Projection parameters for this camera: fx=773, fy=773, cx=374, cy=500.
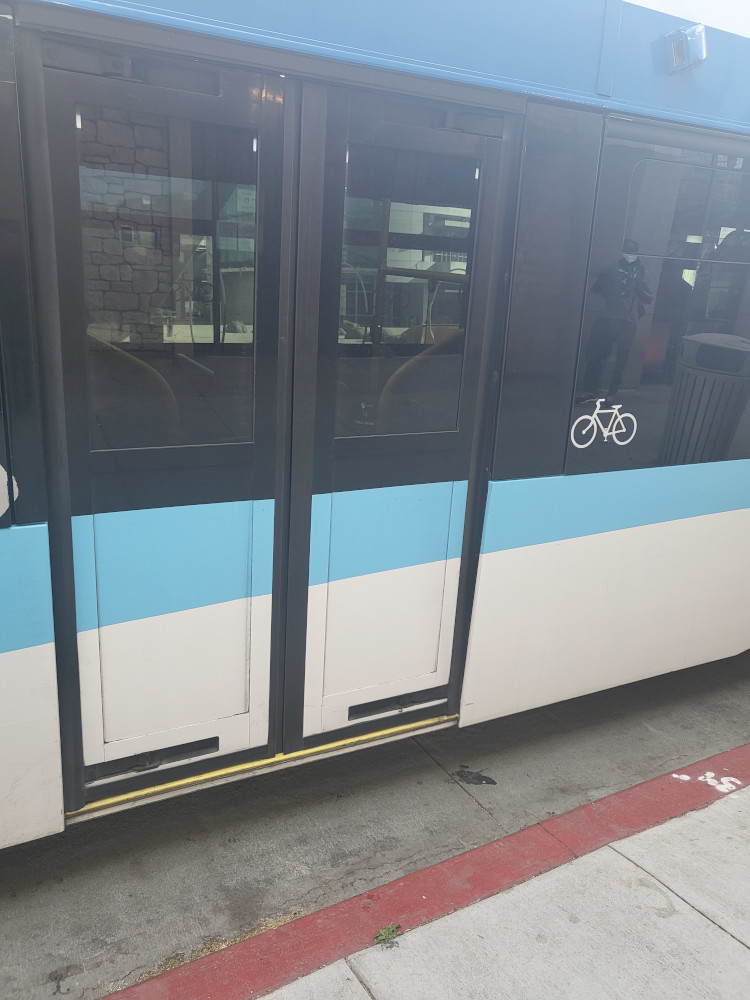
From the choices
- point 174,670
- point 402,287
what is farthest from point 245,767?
point 402,287

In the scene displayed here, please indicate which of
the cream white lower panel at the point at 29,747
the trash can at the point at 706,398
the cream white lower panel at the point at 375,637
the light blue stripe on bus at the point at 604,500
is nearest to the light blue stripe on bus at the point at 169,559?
the cream white lower panel at the point at 29,747

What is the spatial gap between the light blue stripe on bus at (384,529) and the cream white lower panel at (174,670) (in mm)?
345

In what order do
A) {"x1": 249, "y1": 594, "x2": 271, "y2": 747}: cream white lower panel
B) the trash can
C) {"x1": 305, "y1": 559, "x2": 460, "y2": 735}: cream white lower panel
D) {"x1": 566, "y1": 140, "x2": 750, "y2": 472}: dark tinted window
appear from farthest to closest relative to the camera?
the trash can, {"x1": 566, "y1": 140, "x2": 750, "y2": 472}: dark tinted window, {"x1": 305, "y1": 559, "x2": 460, "y2": 735}: cream white lower panel, {"x1": 249, "y1": 594, "x2": 271, "y2": 747}: cream white lower panel

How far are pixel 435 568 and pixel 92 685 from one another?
1.33 metres

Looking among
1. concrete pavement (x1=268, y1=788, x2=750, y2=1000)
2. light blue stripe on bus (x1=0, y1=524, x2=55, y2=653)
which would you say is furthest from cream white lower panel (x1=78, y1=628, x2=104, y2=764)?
concrete pavement (x1=268, y1=788, x2=750, y2=1000)

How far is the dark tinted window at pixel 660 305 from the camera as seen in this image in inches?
120

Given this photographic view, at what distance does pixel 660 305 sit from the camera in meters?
3.21

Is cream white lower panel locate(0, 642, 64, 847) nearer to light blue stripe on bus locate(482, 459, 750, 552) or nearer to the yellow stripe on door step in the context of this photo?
the yellow stripe on door step

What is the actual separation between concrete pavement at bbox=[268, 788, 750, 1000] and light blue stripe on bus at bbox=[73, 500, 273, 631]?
126 cm

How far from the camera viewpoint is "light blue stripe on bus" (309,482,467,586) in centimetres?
280

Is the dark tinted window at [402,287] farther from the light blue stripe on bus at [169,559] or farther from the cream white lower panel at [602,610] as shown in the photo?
the cream white lower panel at [602,610]

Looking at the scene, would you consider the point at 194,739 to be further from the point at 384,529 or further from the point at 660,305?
the point at 660,305

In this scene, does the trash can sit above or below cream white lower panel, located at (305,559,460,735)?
above

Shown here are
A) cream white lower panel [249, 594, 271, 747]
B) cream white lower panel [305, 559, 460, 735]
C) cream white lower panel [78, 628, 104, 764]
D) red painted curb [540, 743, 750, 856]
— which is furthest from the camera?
red painted curb [540, 743, 750, 856]
